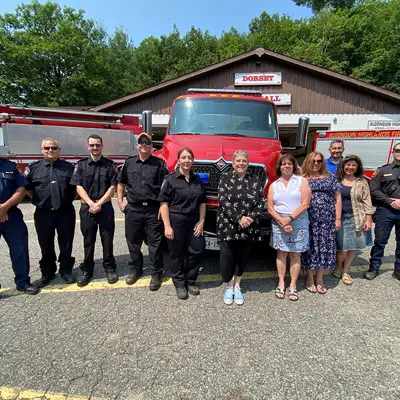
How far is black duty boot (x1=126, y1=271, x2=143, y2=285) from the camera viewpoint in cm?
346

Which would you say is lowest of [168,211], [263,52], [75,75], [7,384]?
[7,384]

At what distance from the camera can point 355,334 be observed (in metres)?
2.57

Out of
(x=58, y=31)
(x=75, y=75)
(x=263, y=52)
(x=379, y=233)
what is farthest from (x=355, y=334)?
(x=58, y=31)

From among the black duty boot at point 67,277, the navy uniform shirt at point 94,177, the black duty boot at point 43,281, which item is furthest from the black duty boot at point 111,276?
the navy uniform shirt at point 94,177

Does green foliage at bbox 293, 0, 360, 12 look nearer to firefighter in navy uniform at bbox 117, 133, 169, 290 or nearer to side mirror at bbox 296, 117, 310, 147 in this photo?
side mirror at bbox 296, 117, 310, 147

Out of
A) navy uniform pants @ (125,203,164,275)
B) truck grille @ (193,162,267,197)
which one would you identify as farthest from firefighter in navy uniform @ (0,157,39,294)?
truck grille @ (193,162,267,197)

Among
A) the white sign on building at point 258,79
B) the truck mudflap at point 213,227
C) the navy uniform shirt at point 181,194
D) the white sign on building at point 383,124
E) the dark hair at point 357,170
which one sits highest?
the white sign on building at point 258,79

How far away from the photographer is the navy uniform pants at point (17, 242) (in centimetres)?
310

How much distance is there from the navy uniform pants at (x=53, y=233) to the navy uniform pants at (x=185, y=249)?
1.45 metres

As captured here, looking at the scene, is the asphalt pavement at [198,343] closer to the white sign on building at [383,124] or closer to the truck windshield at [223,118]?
the truck windshield at [223,118]

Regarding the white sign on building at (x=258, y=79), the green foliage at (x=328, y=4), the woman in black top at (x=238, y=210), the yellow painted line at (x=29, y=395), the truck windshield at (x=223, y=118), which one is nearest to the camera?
the yellow painted line at (x=29, y=395)

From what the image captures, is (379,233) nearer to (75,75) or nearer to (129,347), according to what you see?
(129,347)

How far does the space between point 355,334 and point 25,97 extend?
34.5 metres

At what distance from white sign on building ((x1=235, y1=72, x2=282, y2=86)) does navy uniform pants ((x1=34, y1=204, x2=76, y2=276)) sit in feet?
39.6
